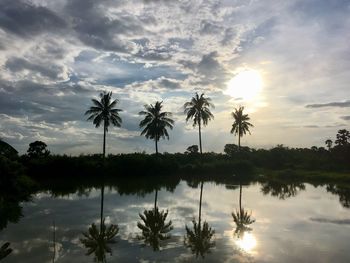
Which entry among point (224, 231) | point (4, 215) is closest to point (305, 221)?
point (224, 231)

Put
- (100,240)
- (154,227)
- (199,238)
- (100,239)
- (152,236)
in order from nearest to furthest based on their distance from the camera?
(100,240)
(100,239)
(199,238)
(152,236)
(154,227)

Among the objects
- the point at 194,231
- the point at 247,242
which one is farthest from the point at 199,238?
the point at 247,242

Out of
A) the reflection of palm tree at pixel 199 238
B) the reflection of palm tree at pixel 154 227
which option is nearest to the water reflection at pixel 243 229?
the reflection of palm tree at pixel 199 238

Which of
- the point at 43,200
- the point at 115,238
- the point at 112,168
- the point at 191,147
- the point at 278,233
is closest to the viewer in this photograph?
the point at 115,238

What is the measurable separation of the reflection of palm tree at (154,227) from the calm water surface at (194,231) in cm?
21

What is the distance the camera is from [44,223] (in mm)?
17031

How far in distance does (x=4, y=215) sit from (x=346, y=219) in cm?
1772

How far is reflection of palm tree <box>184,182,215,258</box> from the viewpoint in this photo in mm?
12367

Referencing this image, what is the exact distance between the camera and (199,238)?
14.1 meters

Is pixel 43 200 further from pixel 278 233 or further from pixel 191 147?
pixel 191 147

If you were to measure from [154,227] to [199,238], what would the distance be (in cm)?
285

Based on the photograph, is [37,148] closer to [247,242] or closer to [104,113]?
[104,113]

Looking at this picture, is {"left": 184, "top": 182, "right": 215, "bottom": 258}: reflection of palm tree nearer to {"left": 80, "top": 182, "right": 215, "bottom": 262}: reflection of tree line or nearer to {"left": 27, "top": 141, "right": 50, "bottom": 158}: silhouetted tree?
{"left": 80, "top": 182, "right": 215, "bottom": 262}: reflection of tree line

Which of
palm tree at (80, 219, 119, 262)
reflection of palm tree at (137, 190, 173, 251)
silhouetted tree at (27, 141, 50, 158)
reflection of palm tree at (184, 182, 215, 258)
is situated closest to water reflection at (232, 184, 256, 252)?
reflection of palm tree at (184, 182, 215, 258)
